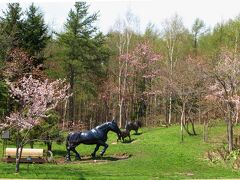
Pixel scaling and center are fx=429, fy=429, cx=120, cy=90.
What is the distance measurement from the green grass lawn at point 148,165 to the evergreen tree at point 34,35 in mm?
13576

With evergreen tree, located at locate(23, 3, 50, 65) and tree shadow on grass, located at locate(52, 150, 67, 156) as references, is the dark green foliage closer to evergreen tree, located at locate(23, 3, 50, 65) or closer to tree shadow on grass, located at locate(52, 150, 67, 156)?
tree shadow on grass, located at locate(52, 150, 67, 156)

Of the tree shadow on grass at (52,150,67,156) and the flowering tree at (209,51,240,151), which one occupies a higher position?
the flowering tree at (209,51,240,151)

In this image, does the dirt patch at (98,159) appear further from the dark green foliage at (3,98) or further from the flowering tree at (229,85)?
the dark green foliage at (3,98)

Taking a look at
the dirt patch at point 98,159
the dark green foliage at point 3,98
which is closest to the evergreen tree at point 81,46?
the dark green foliage at point 3,98

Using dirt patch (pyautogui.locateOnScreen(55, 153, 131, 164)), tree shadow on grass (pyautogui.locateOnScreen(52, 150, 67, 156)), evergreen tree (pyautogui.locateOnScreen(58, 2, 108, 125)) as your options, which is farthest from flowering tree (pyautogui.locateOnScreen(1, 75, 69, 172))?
evergreen tree (pyautogui.locateOnScreen(58, 2, 108, 125))

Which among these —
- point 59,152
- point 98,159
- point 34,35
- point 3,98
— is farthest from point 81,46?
point 98,159

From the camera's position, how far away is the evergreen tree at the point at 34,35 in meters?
42.5

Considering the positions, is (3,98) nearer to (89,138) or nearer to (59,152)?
(59,152)

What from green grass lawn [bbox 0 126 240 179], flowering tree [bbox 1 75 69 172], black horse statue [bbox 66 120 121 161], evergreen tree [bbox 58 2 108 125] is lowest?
green grass lawn [bbox 0 126 240 179]

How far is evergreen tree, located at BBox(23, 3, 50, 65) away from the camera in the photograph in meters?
42.5

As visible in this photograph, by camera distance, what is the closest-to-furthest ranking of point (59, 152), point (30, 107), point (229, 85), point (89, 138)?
point (30, 107), point (89, 138), point (229, 85), point (59, 152)

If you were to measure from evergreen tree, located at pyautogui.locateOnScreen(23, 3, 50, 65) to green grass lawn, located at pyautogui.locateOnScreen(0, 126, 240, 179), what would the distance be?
534 inches

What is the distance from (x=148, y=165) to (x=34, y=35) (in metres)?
23.9

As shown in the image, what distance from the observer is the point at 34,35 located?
1692 inches
